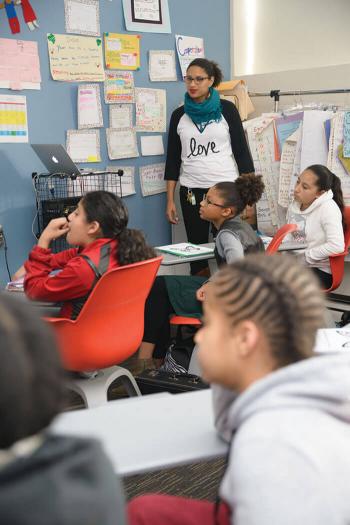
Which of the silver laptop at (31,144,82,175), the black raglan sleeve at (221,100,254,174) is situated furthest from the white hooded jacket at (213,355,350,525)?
the black raglan sleeve at (221,100,254,174)

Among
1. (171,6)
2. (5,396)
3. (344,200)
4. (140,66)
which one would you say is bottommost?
(344,200)

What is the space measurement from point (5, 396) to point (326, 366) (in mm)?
541

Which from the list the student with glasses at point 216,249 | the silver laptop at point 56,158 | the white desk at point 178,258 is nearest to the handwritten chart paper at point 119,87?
the silver laptop at point 56,158

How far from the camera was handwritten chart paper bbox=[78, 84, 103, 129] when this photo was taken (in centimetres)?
426

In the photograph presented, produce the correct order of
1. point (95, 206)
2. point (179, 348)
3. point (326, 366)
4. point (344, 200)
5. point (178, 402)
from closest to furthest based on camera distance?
point (326, 366) → point (178, 402) → point (95, 206) → point (179, 348) → point (344, 200)

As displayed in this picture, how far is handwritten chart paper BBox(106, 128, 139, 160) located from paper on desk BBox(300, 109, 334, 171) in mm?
1177

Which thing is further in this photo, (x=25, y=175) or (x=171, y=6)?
(x=171, y=6)

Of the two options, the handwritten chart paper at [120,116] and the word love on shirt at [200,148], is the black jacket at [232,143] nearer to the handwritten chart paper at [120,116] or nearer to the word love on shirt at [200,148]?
the word love on shirt at [200,148]

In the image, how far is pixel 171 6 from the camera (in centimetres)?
475

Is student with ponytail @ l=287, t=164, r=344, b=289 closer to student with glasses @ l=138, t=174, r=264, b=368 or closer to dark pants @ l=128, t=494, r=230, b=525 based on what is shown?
student with glasses @ l=138, t=174, r=264, b=368

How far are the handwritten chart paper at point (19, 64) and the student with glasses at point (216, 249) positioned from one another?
1.47m

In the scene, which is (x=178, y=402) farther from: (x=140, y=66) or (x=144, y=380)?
(x=140, y=66)

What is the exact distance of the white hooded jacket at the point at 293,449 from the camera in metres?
0.88

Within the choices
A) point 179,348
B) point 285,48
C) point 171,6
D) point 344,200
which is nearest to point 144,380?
point 179,348
